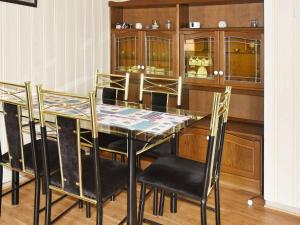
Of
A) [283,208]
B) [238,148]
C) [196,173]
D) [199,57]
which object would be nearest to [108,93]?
[199,57]

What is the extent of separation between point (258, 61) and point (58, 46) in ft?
6.33

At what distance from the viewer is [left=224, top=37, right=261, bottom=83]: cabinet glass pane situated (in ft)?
10.0

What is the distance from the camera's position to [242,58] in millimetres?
3154

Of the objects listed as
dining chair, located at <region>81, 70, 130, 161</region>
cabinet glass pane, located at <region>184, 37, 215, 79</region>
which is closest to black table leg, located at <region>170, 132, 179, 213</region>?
dining chair, located at <region>81, 70, 130, 161</region>

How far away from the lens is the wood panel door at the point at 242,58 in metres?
3.02

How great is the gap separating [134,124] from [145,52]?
1.71 meters

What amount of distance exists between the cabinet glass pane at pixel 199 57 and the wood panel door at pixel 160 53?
0.13 metres

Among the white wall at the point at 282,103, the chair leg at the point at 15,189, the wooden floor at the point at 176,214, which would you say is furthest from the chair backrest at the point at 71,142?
the white wall at the point at 282,103

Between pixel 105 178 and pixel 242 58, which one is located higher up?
pixel 242 58

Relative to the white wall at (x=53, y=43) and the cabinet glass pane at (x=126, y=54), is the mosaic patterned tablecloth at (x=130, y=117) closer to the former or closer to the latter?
the white wall at (x=53, y=43)

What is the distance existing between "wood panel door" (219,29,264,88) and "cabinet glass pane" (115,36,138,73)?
1059 millimetres

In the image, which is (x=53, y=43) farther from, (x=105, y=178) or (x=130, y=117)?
(x=105, y=178)

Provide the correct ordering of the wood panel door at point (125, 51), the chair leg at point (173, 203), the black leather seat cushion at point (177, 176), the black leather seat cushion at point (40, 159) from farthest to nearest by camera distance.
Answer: the wood panel door at point (125, 51) < the chair leg at point (173, 203) < the black leather seat cushion at point (40, 159) < the black leather seat cushion at point (177, 176)

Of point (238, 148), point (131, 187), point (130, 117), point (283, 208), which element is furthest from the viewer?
point (238, 148)
